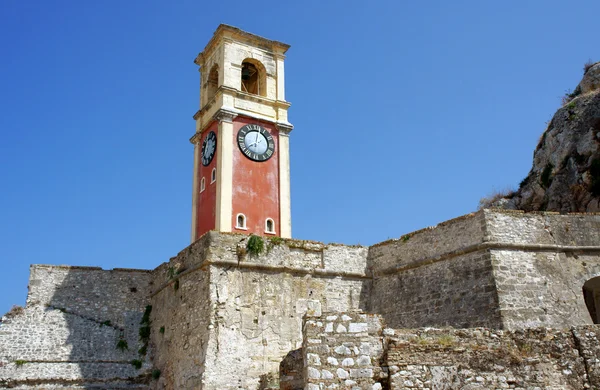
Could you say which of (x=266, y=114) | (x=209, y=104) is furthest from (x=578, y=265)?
(x=209, y=104)

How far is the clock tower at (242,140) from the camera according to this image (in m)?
27.2

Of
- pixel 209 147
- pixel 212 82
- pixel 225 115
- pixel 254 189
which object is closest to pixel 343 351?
pixel 254 189

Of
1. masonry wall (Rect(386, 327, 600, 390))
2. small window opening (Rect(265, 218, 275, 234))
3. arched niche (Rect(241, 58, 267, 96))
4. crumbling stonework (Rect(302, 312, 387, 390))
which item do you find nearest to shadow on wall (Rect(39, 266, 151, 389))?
small window opening (Rect(265, 218, 275, 234))

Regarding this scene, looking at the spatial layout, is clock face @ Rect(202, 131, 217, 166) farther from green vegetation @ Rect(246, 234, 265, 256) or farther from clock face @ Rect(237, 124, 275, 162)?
green vegetation @ Rect(246, 234, 265, 256)

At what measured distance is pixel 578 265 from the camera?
18.2 meters

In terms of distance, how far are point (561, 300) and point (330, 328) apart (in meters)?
11.1

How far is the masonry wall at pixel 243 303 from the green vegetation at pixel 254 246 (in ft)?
0.45

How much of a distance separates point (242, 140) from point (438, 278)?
1255 cm

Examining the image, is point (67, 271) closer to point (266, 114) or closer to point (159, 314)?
point (159, 314)

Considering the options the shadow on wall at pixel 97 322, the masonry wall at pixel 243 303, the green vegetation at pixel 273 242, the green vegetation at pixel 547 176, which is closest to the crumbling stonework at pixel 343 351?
the masonry wall at pixel 243 303

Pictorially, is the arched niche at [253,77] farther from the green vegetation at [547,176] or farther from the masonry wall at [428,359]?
the masonry wall at [428,359]

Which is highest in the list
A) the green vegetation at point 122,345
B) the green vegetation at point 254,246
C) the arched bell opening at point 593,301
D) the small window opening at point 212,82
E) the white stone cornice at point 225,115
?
the small window opening at point 212,82

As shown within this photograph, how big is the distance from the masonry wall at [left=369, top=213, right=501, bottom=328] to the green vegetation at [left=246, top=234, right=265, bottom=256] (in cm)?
411

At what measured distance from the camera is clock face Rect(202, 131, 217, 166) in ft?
93.0
